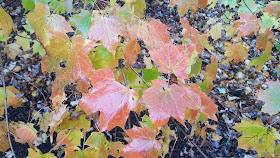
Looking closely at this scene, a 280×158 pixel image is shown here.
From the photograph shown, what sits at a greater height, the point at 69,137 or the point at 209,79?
the point at 209,79

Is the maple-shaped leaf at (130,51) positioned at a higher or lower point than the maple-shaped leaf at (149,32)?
lower

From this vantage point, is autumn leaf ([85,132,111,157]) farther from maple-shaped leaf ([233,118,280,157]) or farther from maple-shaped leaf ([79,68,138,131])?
maple-shaped leaf ([233,118,280,157])

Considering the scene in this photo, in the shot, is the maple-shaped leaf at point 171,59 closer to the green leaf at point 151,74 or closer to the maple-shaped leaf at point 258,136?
the green leaf at point 151,74

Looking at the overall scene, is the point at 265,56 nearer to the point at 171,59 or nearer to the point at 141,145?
the point at 171,59

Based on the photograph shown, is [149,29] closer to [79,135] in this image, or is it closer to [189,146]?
[79,135]

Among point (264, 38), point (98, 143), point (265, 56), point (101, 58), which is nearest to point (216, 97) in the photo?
point (265, 56)

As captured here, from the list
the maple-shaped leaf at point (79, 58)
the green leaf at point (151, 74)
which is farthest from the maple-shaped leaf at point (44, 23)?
the green leaf at point (151, 74)
